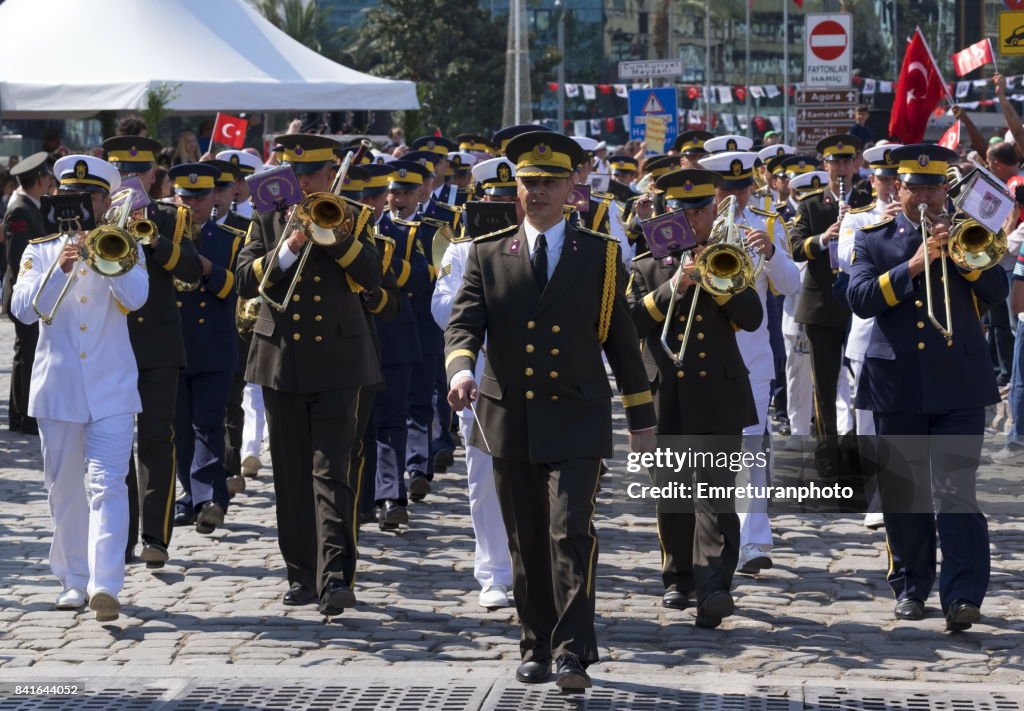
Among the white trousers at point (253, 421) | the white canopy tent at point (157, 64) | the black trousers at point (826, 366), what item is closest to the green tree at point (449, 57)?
the white canopy tent at point (157, 64)

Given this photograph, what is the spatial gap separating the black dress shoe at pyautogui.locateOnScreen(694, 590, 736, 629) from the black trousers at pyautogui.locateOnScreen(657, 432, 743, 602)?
0.10 feet

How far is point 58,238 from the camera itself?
27.6 feet

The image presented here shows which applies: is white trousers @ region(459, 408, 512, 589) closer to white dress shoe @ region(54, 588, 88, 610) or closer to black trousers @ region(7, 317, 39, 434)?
white dress shoe @ region(54, 588, 88, 610)

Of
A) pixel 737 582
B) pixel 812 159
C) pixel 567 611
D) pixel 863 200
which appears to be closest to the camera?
pixel 567 611

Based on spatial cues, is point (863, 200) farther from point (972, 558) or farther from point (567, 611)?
point (567, 611)

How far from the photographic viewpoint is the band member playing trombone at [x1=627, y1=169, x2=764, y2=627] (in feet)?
26.6

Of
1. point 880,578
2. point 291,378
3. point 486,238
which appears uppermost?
point 486,238

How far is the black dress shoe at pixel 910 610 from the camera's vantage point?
8.06 metres

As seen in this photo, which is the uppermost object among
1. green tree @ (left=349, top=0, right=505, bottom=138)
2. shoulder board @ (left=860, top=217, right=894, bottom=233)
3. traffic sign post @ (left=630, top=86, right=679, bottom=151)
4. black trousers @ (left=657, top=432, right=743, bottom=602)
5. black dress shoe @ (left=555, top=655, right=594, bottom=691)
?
green tree @ (left=349, top=0, right=505, bottom=138)

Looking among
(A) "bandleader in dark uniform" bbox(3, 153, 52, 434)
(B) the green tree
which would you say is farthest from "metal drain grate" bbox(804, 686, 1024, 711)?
(B) the green tree

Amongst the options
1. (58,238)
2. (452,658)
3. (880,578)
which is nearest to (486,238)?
(452,658)

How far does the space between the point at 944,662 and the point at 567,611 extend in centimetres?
173

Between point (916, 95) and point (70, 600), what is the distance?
1031 cm

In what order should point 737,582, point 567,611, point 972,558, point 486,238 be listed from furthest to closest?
point 737,582 < point 972,558 < point 486,238 < point 567,611
